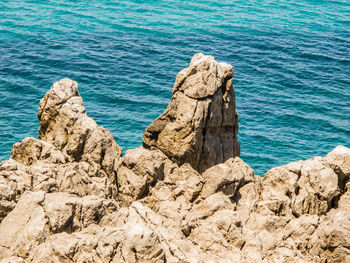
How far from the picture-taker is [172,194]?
2934 cm

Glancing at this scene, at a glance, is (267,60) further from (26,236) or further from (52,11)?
(26,236)

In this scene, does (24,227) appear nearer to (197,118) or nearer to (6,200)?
(6,200)

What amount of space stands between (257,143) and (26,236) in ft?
116

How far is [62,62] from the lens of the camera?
6888 cm

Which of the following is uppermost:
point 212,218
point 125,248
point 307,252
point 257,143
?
point 125,248

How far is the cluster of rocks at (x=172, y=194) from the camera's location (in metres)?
21.0

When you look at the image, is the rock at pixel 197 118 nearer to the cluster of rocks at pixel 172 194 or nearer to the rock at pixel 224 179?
the cluster of rocks at pixel 172 194

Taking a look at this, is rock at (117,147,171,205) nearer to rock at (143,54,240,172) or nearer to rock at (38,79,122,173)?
rock at (38,79,122,173)

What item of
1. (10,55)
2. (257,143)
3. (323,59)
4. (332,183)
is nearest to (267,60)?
(323,59)

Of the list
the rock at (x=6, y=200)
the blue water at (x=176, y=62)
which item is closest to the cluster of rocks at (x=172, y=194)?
the rock at (x=6, y=200)

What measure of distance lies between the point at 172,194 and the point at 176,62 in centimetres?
4345

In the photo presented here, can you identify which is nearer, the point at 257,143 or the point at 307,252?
the point at 307,252

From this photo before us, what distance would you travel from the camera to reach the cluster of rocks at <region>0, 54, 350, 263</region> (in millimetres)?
20969

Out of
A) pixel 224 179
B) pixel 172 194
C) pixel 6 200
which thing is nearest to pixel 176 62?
pixel 224 179
